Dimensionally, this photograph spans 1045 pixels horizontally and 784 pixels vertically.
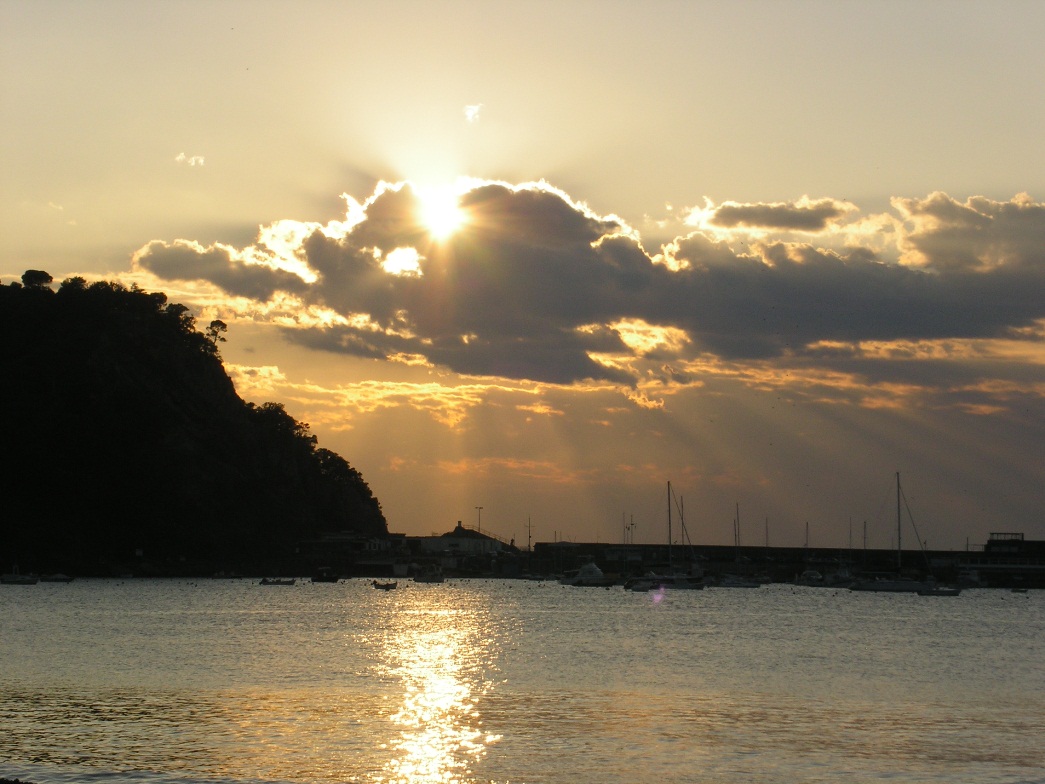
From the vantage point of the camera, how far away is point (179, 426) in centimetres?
19888

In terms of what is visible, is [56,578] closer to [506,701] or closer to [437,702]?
[437,702]

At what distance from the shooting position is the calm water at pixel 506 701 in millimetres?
33000

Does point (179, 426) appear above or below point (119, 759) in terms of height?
above

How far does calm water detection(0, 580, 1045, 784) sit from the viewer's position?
33000 mm

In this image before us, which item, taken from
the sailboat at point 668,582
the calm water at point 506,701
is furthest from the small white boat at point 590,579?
the calm water at point 506,701

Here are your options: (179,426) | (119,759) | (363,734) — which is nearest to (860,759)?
(363,734)

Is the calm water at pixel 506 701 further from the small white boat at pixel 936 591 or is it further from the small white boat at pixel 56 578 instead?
the small white boat at pixel 936 591

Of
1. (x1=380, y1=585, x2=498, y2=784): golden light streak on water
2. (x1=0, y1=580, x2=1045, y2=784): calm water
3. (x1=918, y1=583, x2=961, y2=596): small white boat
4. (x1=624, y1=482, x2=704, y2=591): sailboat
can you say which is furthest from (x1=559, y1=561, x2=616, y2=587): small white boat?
(x1=380, y1=585, x2=498, y2=784): golden light streak on water

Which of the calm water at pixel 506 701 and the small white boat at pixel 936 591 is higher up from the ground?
the calm water at pixel 506 701

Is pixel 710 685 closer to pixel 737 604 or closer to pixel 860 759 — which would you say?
pixel 860 759

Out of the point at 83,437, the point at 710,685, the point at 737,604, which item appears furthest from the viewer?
the point at 83,437

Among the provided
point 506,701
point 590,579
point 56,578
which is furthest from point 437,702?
point 590,579

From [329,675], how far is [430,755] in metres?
21.5

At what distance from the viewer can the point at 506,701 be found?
46.4 meters
